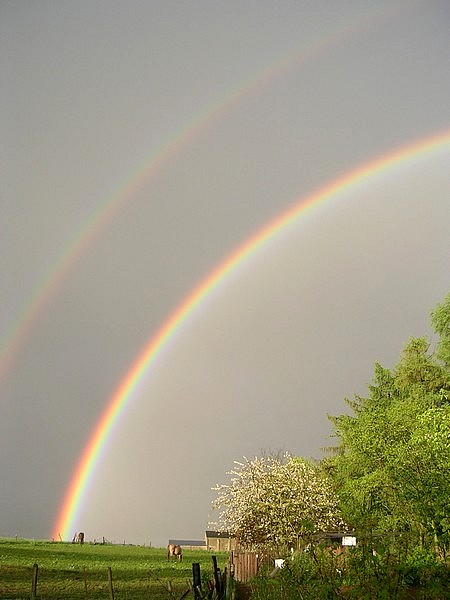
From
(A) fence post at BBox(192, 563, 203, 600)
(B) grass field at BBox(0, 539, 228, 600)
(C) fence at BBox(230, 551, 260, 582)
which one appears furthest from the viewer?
(C) fence at BBox(230, 551, 260, 582)

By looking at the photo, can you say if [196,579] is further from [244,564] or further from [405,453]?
[244,564]

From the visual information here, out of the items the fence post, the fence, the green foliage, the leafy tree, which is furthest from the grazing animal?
the green foliage

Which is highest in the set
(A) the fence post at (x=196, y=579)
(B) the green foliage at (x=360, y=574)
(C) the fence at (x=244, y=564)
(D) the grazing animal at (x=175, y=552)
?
(D) the grazing animal at (x=175, y=552)

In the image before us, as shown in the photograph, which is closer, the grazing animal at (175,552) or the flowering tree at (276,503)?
the flowering tree at (276,503)

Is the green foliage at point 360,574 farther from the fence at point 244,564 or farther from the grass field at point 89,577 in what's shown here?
the fence at point 244,564

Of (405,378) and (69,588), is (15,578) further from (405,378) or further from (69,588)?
(405,378)

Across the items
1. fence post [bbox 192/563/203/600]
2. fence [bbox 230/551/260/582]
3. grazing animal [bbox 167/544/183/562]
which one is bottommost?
fence post [bbox 192/563/203/600]

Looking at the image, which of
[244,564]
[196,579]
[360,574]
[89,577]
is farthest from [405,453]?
[89,577]

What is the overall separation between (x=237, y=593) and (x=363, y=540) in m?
15.0

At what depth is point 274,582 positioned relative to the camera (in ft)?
33.9

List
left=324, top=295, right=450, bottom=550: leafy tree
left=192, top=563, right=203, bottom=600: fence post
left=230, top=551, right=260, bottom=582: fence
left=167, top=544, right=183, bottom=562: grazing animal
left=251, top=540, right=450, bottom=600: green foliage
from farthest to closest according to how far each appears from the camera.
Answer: left=167, top=544, right=183, bottom=562: grazing animal
left=230, top=551, right=260, bottom=582: fence
left=192, top=563, right=203, bottom=600: fence post
left=324, top=295, right=450, bottom=550: leafy tree
left=251, top=540, right=450, bottom=600: green foliage

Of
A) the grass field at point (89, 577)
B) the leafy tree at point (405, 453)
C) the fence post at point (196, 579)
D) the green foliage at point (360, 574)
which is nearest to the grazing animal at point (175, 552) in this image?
the grass field at point (89, 577)

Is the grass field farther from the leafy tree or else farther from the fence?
the leafy tree

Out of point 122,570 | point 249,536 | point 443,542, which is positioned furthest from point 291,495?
point 443,542
